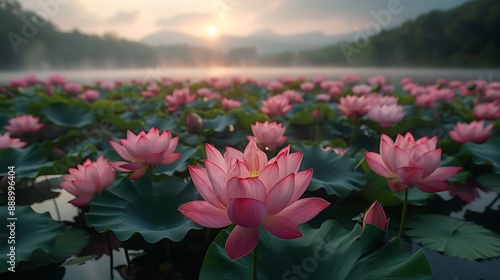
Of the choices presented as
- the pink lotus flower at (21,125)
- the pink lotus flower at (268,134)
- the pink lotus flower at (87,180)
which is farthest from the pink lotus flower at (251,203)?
the pink lotus flower at (21,125)

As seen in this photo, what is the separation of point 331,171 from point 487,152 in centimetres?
99

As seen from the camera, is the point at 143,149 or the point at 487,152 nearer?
the point at 143,149

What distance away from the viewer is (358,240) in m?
0.90

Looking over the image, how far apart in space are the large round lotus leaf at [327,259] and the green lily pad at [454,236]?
22.6 inches

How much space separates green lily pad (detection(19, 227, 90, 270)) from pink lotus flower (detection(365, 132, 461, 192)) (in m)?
1.24

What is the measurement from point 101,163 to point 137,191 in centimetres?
19

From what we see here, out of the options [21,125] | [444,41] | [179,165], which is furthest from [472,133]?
[444,41]

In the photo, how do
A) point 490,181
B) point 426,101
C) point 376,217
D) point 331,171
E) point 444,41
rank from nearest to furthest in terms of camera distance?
point 376,217, point 331,171, point 490,181, point 426,101, point 444,41

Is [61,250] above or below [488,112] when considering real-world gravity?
below

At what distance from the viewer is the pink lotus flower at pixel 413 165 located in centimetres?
104

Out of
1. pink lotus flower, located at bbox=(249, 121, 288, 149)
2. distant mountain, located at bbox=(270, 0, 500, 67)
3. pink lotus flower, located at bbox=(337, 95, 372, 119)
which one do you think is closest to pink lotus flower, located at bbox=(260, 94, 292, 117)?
pink lotus flower, located at bbox=(337, 95, 372, 119)

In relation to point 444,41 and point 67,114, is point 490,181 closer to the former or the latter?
point 67,114

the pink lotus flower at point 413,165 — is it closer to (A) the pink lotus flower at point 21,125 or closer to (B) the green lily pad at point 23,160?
(B) the green lily pad at point 23,160

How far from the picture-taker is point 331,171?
1632 millimetres
